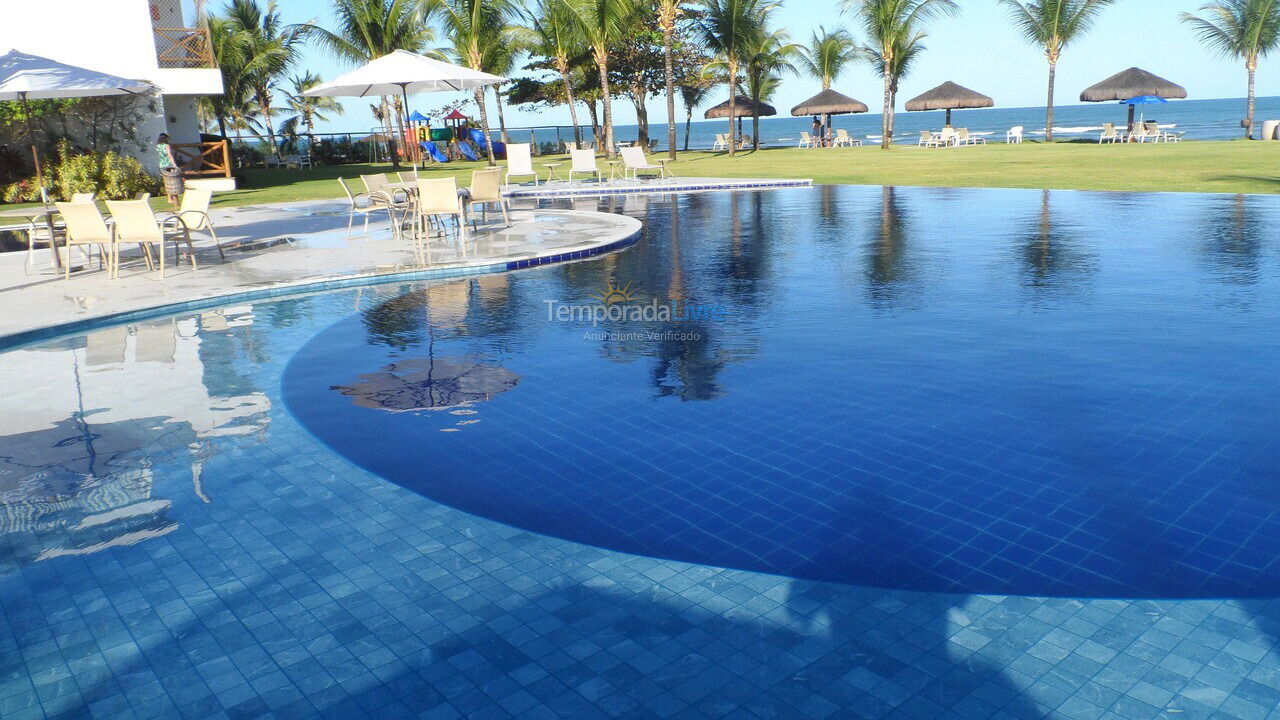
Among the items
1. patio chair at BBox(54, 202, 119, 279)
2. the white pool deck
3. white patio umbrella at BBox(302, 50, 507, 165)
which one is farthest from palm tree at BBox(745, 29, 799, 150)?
patio chair at BBox(54, 202, 119, 279)

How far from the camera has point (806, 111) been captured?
3806 cm

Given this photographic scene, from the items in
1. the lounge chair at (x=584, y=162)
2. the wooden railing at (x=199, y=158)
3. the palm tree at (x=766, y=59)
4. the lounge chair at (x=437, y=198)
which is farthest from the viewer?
the palm tree at (x=766, y=59)

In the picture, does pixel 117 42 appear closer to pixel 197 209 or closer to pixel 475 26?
pixel 475 26

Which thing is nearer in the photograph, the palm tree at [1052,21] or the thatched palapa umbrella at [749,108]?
the palm tree at [1052,21]

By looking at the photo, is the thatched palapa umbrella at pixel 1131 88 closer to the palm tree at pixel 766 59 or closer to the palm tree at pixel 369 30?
the palm tree at pixel 766 59

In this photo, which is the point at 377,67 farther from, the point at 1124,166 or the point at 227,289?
the point at 1124,166

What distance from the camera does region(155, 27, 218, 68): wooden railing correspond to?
2283 cm

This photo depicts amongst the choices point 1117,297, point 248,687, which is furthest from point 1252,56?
point 248,687

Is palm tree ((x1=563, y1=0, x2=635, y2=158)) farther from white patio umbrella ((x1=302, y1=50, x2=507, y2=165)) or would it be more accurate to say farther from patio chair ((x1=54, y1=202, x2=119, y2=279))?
patio chair ((x1=54, y1=202, x2=119, y2=279))

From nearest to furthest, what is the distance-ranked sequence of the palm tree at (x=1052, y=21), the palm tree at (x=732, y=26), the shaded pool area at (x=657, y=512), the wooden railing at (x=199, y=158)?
1. the shaded pool area at (x=657, y=512)
2. the wooden railing at (x=199, y=158)
3. the palm tree at (x=732, y=26)
4. the palm tree at (x=1052, y=21)

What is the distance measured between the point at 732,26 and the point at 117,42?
18.5 m

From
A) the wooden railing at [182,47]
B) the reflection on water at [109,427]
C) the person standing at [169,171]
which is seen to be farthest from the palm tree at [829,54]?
the reflection on water at [109,427]

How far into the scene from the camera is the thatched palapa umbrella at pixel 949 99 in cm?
3772

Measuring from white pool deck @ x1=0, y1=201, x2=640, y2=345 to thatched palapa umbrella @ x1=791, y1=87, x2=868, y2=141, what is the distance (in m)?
26.4
